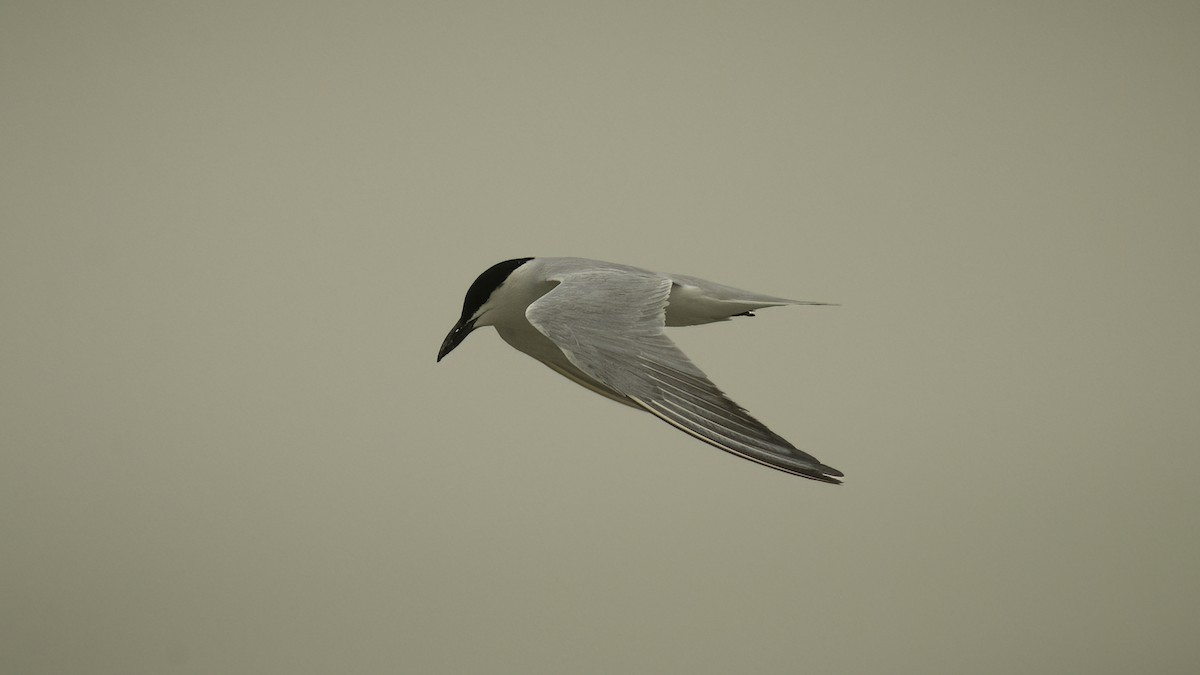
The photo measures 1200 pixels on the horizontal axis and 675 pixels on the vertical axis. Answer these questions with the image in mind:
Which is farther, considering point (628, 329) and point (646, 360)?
point (628, 329)

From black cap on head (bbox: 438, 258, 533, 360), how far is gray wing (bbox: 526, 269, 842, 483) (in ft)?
1.10

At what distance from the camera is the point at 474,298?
3736 mm

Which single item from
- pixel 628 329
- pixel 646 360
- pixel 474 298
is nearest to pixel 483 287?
pixel 474 298

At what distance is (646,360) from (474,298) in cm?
104

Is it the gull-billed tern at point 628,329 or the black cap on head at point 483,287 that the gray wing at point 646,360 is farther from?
the black cap on head at point 483,287

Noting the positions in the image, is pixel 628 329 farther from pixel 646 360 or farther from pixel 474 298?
pixel 474 298

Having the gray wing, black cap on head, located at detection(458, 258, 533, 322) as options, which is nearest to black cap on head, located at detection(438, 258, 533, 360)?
black cap on head, located at detection(458, 258, 533, 322)

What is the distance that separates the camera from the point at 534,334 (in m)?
3.83

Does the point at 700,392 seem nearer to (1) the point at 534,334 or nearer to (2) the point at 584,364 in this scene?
(2) the point at 584,364

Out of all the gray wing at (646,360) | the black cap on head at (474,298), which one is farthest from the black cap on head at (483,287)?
the gray wing at (646,360)

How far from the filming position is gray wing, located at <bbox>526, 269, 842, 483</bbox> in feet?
8.32

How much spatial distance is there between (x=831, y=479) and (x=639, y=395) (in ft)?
1.77

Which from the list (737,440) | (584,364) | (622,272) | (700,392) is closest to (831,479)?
(737,440)

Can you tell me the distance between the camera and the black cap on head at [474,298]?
3723mm
